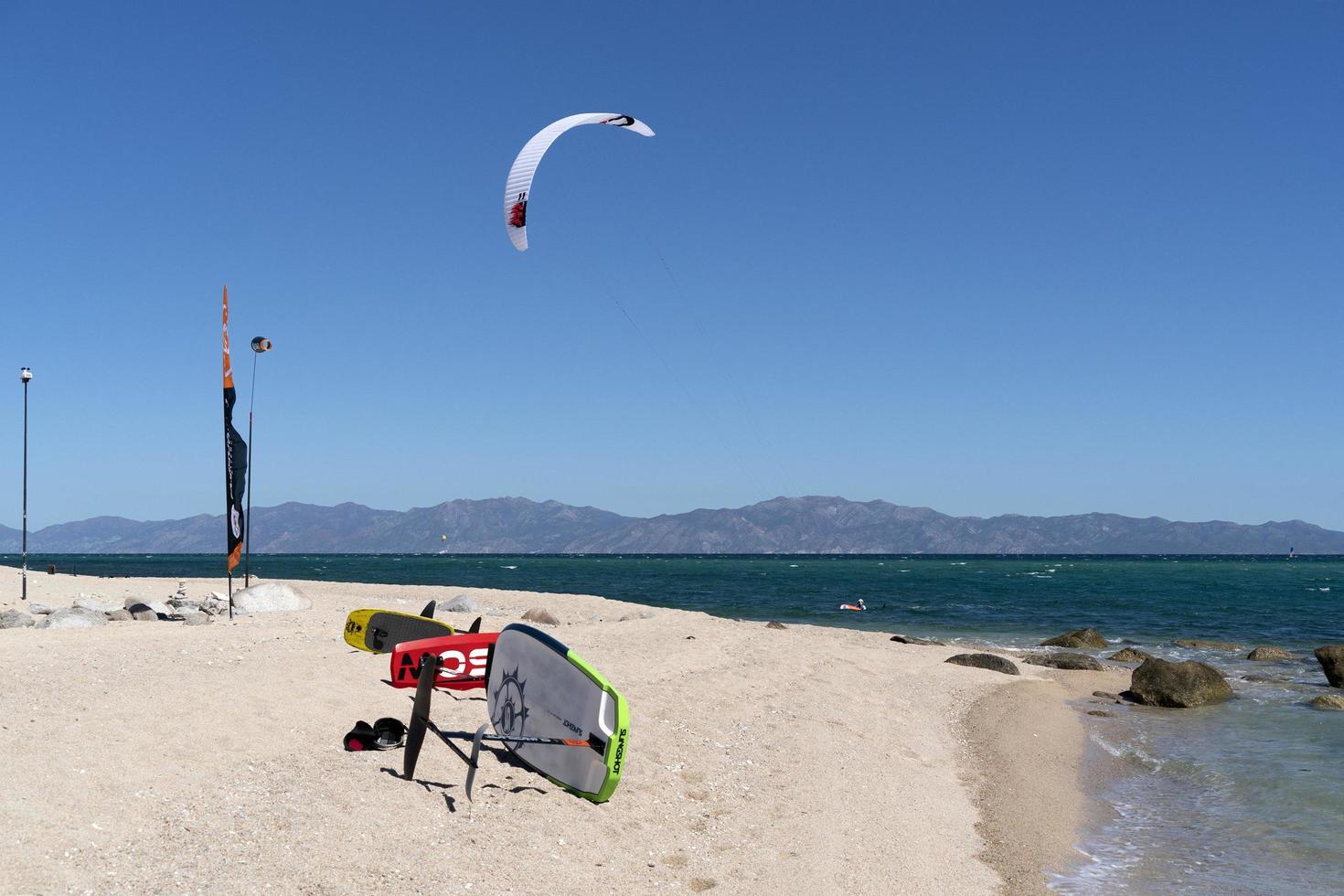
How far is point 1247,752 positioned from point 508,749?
40.9 ft

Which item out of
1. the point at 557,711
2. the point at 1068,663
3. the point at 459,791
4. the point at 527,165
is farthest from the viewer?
the point at 1068,663

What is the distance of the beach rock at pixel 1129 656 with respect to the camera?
2750cm

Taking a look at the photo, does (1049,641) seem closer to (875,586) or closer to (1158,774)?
(1158,774)

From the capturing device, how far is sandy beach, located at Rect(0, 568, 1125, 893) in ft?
23.9

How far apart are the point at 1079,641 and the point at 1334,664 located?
32.0 feet

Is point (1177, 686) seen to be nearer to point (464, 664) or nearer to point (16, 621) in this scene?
point (464, 664)

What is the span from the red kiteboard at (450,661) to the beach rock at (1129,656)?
2249 centimetres

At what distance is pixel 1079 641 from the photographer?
31266 millimetres

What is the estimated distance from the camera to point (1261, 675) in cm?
2392

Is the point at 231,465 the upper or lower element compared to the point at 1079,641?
upper

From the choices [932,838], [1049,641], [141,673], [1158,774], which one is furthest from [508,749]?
[1049,641]

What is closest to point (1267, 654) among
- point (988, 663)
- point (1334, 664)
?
point (1334, 664)

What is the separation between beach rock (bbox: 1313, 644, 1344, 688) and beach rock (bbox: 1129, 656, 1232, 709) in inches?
160

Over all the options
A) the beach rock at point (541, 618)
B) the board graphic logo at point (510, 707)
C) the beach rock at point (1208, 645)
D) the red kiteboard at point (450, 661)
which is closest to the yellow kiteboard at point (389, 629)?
the red kiteboard at point (450, 661)
